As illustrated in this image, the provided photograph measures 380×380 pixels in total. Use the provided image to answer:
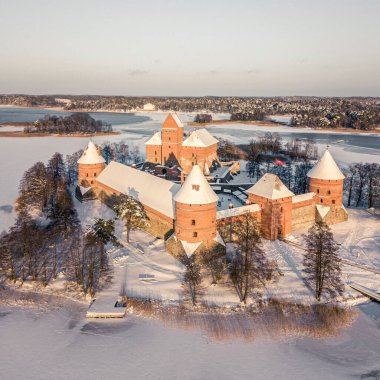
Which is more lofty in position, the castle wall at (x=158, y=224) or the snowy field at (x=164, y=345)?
the castle wall at (x=158, y=224)

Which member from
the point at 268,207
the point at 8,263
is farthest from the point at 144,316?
the point at 268,207

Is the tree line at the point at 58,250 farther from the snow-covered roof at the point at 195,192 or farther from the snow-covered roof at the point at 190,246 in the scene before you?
the snow-covered roof at the point at 195,192

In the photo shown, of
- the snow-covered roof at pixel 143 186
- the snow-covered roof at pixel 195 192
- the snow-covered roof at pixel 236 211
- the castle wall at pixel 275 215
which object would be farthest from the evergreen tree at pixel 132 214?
the castle wall at pixel 275 215

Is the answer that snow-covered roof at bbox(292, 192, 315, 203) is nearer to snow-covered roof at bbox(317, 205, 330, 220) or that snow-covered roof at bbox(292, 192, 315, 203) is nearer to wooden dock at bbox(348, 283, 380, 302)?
snow-covered roof at bbox(317, 205, 330, 220)

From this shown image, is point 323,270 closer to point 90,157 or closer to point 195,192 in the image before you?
point 195,192

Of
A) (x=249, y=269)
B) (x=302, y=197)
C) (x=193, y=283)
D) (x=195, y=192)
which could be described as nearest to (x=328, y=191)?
(x=302, y=197)

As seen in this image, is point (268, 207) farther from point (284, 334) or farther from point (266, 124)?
point (266, 124)
